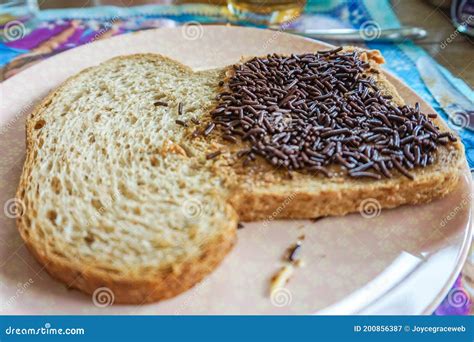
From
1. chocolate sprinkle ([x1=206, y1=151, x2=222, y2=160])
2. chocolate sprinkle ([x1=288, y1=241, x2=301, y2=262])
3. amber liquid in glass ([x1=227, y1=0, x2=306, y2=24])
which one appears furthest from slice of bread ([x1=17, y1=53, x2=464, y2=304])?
amber liquid in glass ([x1=227, y1=0, x2=306, y2=24])

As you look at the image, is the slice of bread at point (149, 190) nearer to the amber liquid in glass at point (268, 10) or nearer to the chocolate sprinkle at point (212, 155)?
the chocolate sprinkle at point (212, 155)

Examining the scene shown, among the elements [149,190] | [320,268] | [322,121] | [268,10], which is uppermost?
[268,10]

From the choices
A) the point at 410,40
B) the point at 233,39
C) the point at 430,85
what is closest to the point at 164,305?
the point at 233,39

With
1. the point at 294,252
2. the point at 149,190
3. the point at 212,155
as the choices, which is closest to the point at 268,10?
the point at 212,155

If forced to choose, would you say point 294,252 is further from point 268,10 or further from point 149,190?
point 268,10

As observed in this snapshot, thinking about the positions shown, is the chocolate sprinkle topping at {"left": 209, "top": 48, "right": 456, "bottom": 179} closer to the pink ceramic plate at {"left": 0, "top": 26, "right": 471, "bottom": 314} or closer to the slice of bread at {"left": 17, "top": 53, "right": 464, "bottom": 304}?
the slice of bread at {"left": 17, "top": 53, "right": 464, "bottom": 304}

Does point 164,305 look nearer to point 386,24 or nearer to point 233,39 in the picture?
point 233,39
